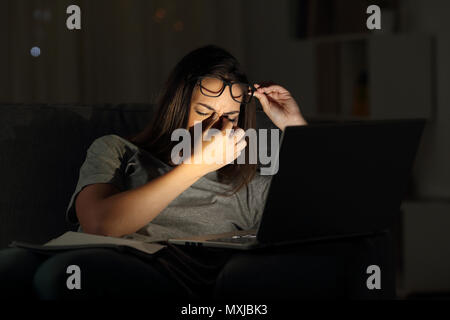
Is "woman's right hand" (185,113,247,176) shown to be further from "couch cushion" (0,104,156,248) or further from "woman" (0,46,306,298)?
"couch cushion" (0,104,156,248)

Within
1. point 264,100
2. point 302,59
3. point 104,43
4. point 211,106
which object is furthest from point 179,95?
point 302,59

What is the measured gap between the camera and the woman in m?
1.18

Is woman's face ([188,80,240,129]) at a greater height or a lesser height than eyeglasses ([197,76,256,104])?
lesser

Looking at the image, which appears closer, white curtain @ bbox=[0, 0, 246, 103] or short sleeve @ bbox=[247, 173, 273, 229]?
short sleeve @ bbox=[247, 173, 273, 229]

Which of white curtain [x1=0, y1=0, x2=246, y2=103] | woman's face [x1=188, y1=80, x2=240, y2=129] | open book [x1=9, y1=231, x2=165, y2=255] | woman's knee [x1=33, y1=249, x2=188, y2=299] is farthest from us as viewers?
white curtain [x1=0, y1=0, x2=246, y2=103]

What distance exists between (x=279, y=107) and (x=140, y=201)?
490 millimetres

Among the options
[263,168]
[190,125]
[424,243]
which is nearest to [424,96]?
[424,243]

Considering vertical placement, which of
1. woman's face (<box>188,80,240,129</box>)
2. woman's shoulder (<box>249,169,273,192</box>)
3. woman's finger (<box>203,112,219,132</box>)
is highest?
woman's face (<box>188,80,240,129</box>)

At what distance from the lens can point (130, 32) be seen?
294 cm

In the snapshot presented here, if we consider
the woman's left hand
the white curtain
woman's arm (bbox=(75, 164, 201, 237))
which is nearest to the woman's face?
the woman's left hand

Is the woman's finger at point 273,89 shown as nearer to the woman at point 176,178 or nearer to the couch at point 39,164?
the woman at point 176,178

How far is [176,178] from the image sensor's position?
1.28 m

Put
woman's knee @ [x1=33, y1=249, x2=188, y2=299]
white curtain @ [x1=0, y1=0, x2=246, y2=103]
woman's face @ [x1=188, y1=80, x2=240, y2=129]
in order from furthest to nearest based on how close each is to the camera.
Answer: white curtain @ [x1=0, y1=0, x2=246, y2=103], woman's face @ [x1=188, y1=80, x2=240, y2=129], woman's knee @ [x1=33, y1=249, x2=188, y2=299]

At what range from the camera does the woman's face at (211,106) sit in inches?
58.1
